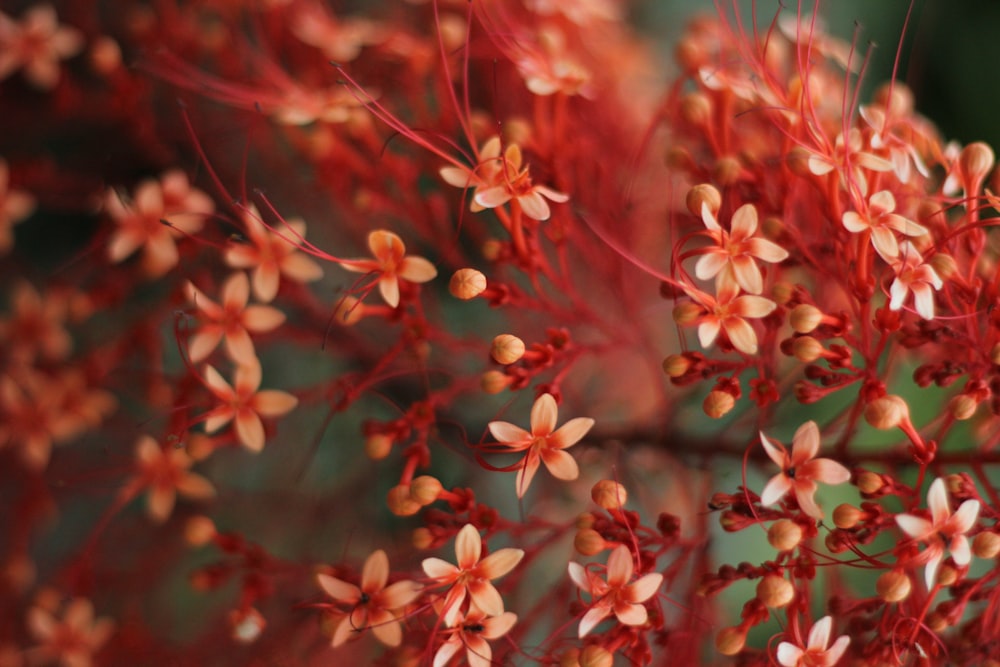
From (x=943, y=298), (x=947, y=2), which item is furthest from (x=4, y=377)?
(x=947, y=2)

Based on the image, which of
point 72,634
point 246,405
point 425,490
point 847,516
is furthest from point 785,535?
point 72,634

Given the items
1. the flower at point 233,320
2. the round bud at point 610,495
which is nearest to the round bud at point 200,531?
the flower at point 233,320

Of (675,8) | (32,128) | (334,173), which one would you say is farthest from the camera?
(675,8)

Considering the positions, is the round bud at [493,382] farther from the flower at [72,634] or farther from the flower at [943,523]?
the flower at [72,634]

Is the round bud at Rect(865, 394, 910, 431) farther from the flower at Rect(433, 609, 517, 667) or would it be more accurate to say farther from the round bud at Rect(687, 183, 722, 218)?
the flower at Rect(433, 609, 517, 667)

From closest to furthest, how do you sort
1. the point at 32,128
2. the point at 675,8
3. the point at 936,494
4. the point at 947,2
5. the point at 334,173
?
1. the point at 936,494
2. the point at 334,173
3. the point at 32,128
4. the point at 947,2
5. the point at 675,8

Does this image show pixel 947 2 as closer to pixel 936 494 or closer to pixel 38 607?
pixel 936 494

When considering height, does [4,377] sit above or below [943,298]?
below

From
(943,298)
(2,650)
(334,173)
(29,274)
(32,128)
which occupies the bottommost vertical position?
(2,650)

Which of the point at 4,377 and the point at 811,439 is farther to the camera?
the point at 4,377
